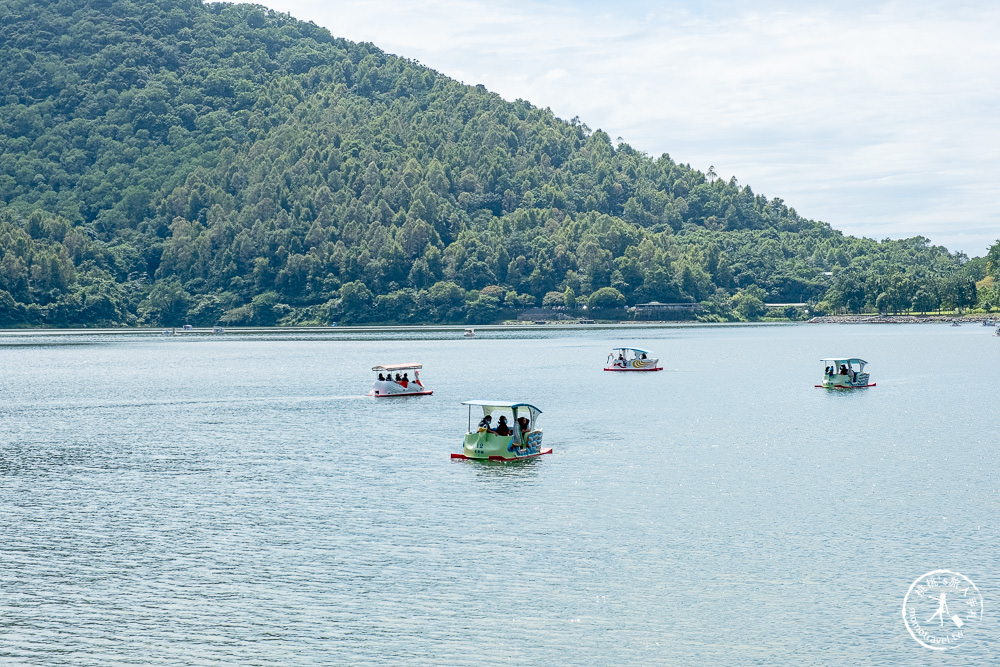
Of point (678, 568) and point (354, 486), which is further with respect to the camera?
point (354, 486)

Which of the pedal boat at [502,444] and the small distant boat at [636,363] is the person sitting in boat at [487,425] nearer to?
the pedal boat at [502,444]

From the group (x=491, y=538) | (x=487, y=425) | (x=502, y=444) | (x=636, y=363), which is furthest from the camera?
(x=636, y=363)

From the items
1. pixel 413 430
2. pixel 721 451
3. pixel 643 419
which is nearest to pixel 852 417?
pixel 643 419

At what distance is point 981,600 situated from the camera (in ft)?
140

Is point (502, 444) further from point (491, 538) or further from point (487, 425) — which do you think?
point (491, 538)

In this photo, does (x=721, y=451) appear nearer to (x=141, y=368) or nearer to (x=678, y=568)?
(x=678, y=568)

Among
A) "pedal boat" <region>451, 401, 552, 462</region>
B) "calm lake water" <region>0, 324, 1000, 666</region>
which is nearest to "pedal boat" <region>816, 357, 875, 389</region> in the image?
"calm lake water" <region>0, 324, 1000, 666</region>

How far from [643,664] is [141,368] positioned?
162m

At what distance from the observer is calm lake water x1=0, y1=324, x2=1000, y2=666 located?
130ft

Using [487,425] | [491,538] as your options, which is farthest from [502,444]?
[491,538]

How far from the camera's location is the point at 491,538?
5406 cm

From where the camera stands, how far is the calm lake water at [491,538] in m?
39.6

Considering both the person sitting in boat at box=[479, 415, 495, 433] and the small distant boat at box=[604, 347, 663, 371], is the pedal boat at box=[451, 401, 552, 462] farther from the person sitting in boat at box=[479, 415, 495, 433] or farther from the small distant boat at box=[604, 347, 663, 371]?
the small distant boat at box=[604, 347, 663, 371]

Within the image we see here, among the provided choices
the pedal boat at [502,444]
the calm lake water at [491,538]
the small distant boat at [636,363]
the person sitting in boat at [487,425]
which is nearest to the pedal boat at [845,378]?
the calm lake water at [491,538]
